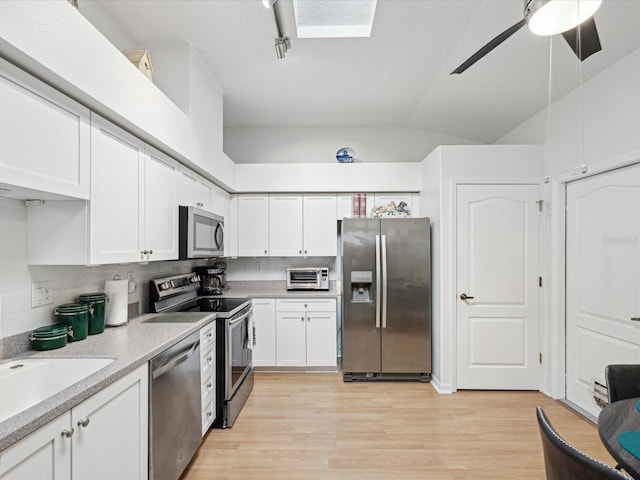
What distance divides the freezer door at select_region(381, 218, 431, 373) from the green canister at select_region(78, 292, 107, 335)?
2.55m

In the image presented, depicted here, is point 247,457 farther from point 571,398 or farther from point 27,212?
point 571,398

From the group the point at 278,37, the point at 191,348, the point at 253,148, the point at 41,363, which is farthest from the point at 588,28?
the point at 253,148

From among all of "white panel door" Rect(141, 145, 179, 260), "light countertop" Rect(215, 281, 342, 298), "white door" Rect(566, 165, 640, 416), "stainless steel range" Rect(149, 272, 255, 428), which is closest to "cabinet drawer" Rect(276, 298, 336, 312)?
"light countertop" Rect(215, 281, 342, 298)

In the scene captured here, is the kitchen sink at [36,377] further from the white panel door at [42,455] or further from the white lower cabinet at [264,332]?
the white lower cabinet at [264,332]

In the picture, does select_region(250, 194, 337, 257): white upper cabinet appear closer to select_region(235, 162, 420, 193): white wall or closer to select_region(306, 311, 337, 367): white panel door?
select_region(235, 162, 420, 193): white wall

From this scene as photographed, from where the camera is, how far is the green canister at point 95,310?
2.00m

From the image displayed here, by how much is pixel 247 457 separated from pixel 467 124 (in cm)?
395

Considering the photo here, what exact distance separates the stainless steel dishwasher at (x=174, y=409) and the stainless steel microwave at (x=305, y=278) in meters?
1.92

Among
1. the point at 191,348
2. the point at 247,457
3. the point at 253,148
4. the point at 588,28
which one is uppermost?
the point at 253,148

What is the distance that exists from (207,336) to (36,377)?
111 cm

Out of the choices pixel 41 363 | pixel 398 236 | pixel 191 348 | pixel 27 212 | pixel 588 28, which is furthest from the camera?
pixel 398 236

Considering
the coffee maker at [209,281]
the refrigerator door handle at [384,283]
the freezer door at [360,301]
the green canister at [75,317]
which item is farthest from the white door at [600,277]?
the green canister at [75,317]

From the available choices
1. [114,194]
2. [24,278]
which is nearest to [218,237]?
[114,194]

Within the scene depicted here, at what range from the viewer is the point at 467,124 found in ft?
13.3
